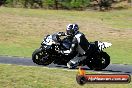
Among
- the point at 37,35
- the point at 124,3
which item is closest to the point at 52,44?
the point at 37,35

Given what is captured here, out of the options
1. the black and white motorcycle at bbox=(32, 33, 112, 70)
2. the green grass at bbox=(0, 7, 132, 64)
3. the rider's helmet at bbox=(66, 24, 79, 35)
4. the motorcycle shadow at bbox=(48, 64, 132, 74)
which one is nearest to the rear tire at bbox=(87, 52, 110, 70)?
the black and white motorcycle at bbox=(32, 33, 112, 70)

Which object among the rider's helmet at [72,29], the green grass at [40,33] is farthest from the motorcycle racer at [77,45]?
the green grass at [40,33]

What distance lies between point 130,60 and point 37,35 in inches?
477

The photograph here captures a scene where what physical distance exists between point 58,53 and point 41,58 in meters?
0.77

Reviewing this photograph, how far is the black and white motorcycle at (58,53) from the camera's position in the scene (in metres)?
18.1

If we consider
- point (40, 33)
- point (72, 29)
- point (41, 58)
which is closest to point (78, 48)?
point (72, 29)

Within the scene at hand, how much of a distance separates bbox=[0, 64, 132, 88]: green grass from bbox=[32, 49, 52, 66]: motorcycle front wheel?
49.2 inches

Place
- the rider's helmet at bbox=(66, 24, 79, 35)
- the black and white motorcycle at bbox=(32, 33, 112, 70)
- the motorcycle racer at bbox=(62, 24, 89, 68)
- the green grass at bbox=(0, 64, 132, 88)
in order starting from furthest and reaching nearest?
the black and white motorcycle at bbox=(32, 33, 112, 70), the motorcycle racer at bbox=(62, 24, 89, 68), the rider's helmet at bbox=(66, 24, 79, 35), the green grass at bbox=(0, 64, 132, 88)

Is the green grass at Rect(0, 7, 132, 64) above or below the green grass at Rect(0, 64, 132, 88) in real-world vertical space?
below

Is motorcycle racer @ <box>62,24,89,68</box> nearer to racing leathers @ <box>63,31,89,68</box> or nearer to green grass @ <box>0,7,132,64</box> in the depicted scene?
racing leathers @ <box>63,31,89,68</box>

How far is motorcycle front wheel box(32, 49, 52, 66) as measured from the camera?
1820 cm

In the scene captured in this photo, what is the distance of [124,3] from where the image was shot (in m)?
68.2

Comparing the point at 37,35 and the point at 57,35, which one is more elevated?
the point at 57,35

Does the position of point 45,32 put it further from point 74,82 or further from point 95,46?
point 74,82
